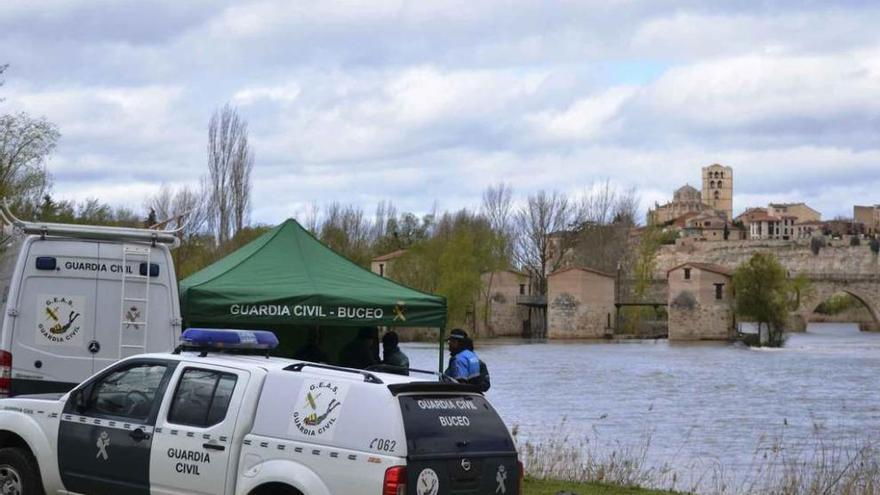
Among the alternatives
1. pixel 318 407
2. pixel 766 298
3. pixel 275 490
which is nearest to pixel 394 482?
pixel 318 407

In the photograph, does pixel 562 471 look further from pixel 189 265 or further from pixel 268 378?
pixel 189 265

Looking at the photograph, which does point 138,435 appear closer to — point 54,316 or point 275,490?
point 275,490

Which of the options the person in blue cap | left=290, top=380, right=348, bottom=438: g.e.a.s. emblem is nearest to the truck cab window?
left=290, top=380, right=348, bottom=438: g.e.a.s. emblem

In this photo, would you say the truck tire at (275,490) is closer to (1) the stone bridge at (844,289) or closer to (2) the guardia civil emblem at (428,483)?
(2) the guardia civil emblem at (428,483)

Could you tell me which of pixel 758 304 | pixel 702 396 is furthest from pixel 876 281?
pixel 702 396

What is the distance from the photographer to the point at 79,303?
14.1 metres

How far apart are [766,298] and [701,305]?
13.8 m

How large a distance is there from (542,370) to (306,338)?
40446mm

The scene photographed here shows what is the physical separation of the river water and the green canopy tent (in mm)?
5876

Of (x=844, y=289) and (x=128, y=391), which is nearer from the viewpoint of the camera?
(x=128, y=391)

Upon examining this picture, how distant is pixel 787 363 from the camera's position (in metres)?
68.5

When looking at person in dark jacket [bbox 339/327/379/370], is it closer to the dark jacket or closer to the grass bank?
the dark jacket

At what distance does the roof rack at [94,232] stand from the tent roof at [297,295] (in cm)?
168

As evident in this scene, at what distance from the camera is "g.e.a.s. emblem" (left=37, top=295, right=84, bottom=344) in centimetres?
1385
